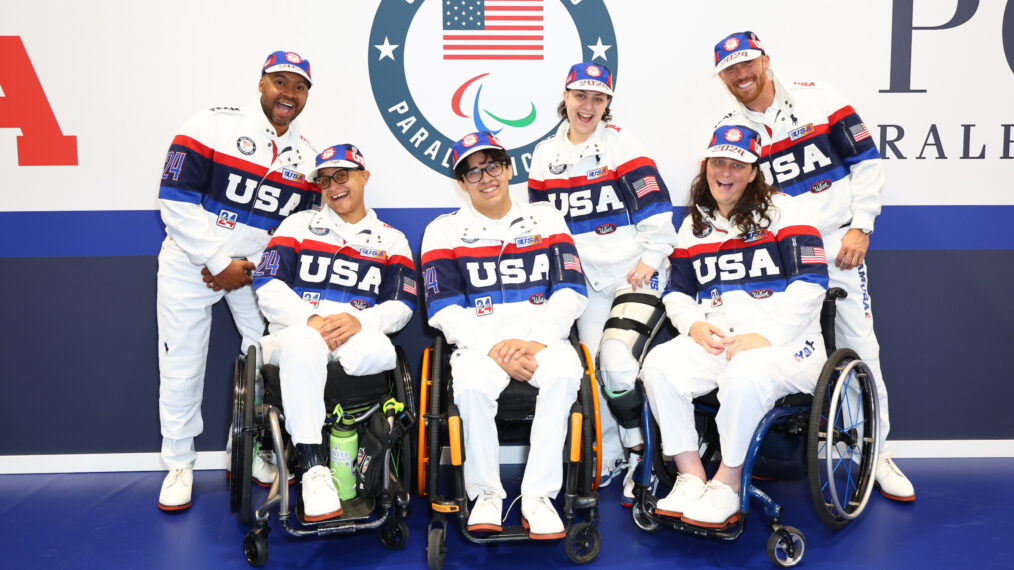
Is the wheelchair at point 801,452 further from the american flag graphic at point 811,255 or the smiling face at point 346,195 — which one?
the smiling face at point 346,195

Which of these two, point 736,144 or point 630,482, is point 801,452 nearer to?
point 630,482

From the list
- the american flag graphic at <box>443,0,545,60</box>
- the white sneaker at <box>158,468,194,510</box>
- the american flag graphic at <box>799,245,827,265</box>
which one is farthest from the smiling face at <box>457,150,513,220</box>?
the white sneaker at <box>158,468,194,510</box>

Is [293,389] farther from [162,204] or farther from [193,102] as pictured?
[193,102]

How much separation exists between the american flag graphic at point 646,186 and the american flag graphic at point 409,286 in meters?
1.08

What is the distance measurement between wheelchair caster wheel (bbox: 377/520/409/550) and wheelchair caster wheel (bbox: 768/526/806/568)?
53.7 inches

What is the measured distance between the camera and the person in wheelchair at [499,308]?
2.83m

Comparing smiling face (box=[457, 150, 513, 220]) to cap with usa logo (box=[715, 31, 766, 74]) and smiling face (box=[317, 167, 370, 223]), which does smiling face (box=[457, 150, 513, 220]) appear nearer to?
smiling face (box=[317, 167, 370, 223])

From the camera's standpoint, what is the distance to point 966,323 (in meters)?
3.97

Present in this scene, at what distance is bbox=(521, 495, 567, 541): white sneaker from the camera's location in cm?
271

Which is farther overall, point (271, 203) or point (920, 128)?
point (920, 128)

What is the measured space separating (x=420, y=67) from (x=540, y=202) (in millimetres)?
954

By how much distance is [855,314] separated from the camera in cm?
352

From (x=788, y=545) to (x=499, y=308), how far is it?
4.61ft

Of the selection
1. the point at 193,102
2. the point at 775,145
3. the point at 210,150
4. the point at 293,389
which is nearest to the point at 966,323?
the point at 775,145
